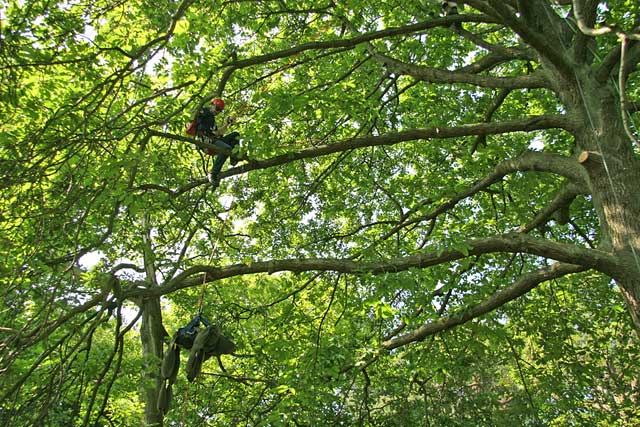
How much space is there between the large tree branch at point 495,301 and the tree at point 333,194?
19 mm

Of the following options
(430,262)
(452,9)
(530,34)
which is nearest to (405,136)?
(430,262)

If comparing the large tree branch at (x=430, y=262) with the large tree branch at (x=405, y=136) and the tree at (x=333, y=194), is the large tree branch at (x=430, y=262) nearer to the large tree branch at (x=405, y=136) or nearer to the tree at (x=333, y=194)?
the tree at (x=333, y=194)

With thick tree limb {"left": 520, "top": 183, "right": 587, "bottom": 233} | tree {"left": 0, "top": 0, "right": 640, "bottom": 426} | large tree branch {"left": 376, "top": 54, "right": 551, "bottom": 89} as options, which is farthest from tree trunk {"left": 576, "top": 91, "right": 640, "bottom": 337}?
large tree branch {"left": 376, "top": 54, "right": 551, "bottom": 89}

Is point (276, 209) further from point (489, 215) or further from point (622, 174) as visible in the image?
point (622, 174)

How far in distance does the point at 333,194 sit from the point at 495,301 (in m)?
4.17

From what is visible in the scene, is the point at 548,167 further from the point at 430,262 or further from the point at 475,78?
the point at 430,262

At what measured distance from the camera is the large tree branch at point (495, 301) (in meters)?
5.12

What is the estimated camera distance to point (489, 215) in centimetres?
801

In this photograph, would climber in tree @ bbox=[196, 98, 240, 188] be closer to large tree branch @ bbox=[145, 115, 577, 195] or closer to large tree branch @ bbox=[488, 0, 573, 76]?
large tree branch @ bbox=[145, 115, 577, 195]

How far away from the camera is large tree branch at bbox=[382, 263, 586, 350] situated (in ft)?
16.8

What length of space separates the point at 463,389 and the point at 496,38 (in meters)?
5.99

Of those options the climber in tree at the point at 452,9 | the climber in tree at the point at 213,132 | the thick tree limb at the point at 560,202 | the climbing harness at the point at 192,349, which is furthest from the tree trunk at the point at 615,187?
the climber in tree at the point at 213,132

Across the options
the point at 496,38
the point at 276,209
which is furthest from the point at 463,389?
the point at 496,38

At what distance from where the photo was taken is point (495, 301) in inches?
208
